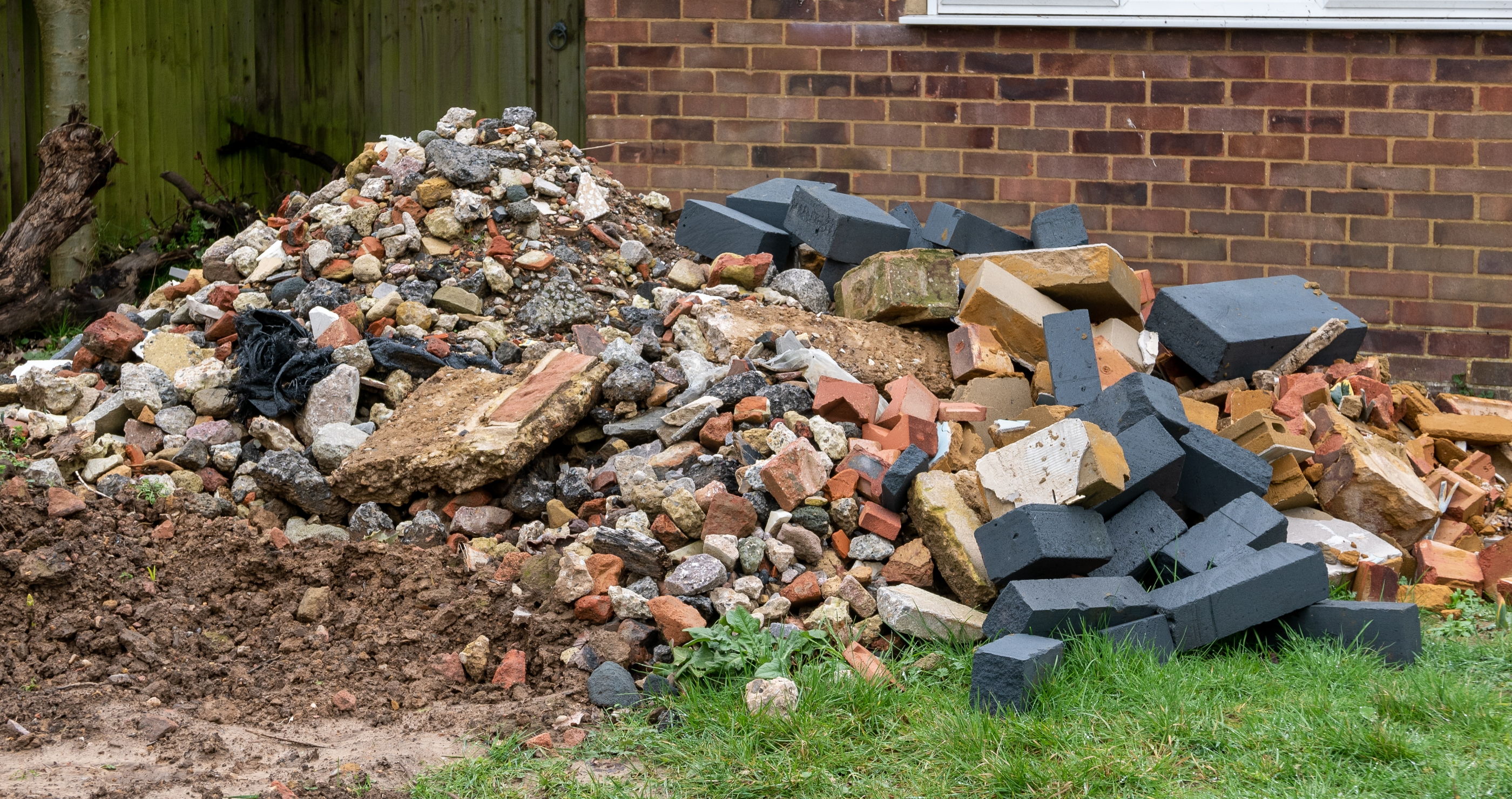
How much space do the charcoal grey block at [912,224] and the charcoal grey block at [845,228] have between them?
0.10 m

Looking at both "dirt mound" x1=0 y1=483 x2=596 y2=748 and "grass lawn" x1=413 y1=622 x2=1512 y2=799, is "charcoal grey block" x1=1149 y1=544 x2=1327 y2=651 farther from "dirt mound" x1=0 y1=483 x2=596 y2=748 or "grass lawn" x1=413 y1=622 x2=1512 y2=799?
"dirt mound" x1=0 y1=483 x2=596 y2=748

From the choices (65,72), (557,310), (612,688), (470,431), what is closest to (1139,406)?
(612,688)

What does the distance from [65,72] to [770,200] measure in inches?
172

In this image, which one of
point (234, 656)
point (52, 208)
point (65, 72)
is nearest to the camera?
point (234, 656)

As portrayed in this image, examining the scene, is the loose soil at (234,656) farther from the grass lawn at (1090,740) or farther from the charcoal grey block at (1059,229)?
the charcoal grey block at (1059,229)

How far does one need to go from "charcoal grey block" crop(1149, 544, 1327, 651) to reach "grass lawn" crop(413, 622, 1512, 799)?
86mm

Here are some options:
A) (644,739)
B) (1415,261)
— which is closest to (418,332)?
(644,739)

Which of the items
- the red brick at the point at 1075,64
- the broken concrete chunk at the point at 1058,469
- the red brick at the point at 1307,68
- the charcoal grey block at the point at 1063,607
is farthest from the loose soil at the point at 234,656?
the red brick at the point at 1307,68

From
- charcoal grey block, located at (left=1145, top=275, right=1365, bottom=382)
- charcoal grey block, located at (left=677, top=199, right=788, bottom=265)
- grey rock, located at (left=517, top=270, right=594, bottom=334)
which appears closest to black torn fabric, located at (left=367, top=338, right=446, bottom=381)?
grey rock, located at (left=517, top=270, right=594, bottom=334)

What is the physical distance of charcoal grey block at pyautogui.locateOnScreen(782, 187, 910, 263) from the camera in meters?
5.05

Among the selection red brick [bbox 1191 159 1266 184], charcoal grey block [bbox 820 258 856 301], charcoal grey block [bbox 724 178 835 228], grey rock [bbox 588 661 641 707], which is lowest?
grey rock [bbox 588 661 641 707]

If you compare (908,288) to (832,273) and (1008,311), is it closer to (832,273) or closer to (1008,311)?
(1008,311)

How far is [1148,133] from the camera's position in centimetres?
604

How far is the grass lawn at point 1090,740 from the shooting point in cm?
249
